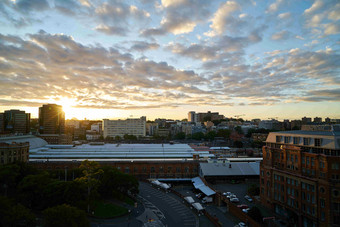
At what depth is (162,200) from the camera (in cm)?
4312

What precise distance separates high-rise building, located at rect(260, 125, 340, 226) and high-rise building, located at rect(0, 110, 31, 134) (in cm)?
18808

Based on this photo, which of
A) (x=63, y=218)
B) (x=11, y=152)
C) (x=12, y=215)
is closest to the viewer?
(x=63, y=218)

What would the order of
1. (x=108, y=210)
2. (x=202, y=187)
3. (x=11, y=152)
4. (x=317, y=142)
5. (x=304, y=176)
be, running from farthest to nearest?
(x=11, y=152) < (x=202, y=187) < (x=108, y=210) < (x=304, y=176) < (x=317, y=142)

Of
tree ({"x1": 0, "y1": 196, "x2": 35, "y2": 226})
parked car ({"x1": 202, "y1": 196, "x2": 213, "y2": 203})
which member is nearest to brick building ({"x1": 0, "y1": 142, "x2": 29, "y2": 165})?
tree ({"x1": 0, "y1": 196, "x2": 35, "y2": 226})

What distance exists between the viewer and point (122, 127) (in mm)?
183750

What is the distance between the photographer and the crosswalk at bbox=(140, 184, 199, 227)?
113 ft

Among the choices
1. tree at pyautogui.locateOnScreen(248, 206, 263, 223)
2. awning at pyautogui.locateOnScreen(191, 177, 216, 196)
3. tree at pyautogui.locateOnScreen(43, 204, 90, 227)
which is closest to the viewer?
tree at pyautogui.locateOnScreen(43, 204, 90, 227)

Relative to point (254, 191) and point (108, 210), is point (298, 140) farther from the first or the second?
point (108, 210)

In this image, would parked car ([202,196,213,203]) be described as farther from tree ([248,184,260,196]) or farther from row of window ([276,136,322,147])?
row of window ([276,136,322,147])

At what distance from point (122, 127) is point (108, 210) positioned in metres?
150

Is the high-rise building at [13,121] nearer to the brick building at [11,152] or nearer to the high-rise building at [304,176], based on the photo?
the brick building at [11,152]

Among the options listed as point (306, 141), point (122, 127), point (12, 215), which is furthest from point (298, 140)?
point (122, 127)

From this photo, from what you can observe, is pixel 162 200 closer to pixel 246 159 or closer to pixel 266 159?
pixel 266 159

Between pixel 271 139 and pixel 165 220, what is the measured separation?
2347 cm
